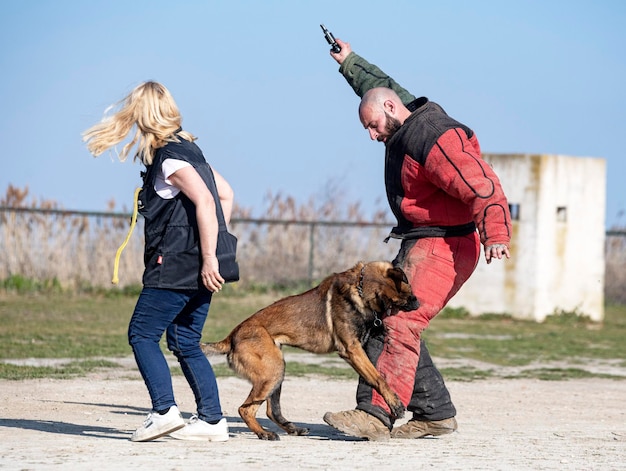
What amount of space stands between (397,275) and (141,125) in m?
1.93

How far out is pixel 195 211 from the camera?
6.68 m

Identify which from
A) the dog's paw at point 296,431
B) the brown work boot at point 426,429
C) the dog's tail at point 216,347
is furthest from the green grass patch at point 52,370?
the brown work boot at point 426,429

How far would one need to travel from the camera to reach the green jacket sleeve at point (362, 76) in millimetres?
7848

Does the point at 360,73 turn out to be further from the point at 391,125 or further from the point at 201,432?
the point at 201,432

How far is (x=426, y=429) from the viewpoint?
24.3ft

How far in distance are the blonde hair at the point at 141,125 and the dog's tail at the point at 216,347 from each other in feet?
4.75

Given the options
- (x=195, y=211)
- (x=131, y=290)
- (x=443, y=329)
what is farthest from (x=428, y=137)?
(x=131, y=290)

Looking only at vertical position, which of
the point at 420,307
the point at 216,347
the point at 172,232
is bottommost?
the point at 216,347

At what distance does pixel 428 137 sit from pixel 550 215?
14.6 metres

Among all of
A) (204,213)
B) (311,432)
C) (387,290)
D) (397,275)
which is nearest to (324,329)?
(387,290)

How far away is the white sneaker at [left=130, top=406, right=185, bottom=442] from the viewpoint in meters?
6.57

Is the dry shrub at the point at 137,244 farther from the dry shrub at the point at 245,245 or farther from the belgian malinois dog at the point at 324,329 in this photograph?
the belgian malinois dog at the point at 324,329

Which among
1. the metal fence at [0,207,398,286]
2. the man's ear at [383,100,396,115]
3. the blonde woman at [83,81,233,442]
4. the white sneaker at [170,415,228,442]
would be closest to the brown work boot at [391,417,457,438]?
the white sneaker at [170,415,228,442]

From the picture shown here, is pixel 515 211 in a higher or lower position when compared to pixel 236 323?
higher
